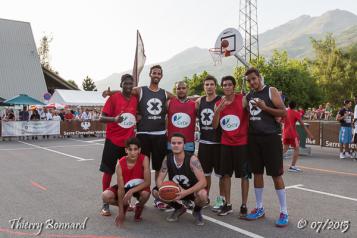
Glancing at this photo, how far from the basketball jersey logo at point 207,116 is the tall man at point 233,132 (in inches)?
8.2

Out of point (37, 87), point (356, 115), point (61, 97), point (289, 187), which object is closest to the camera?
point (289, 187)

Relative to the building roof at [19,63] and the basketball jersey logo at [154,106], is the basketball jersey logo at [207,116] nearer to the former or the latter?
the basketball jersey logo at [154,106]

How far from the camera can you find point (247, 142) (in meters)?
5.18

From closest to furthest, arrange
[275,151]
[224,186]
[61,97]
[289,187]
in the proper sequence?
1. [275,151]
2. [224,186]
3. [289,187]
4. [61,97]

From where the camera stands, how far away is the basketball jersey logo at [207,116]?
5.46 m

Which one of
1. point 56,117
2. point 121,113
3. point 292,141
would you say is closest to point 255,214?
point 121,113

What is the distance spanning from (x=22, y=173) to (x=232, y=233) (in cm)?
620

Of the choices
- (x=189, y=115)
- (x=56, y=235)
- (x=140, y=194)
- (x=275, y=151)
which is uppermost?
(x=189, y=115)

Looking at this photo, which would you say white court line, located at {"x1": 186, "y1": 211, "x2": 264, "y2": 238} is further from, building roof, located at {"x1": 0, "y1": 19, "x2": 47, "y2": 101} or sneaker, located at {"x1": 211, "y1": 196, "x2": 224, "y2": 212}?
building roof, located at {"x1": 0, "y1": 19, "x2": 47, "y2": 101}

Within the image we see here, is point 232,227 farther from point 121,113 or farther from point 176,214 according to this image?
point 121,113

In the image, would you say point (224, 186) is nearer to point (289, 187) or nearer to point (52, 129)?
point (289, 187)

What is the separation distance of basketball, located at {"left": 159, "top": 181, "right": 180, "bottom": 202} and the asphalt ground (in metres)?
0.37

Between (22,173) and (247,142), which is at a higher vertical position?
(247,142)

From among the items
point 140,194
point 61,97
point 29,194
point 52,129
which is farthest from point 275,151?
point 61,97
